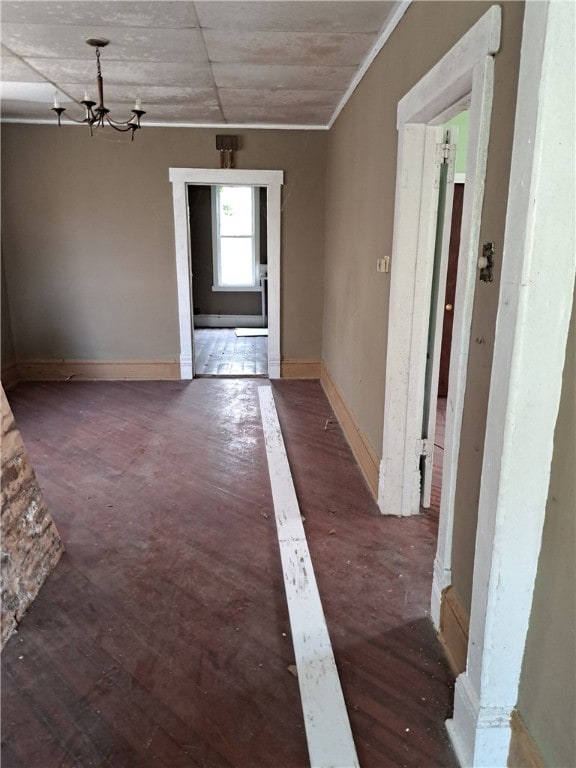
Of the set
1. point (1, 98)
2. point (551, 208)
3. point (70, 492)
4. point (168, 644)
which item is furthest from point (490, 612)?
point (1, 98)

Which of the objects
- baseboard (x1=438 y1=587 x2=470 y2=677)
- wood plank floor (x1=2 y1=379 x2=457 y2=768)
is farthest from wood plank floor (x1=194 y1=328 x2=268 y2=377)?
baseboard (x1=438 y1=587 x2=470 y2=677)

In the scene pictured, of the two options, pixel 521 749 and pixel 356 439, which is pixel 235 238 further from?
pixel 521 749

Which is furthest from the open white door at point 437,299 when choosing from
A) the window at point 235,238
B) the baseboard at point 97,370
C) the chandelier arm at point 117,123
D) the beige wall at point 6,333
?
the window at point 235,238

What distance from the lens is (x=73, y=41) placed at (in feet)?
10.7

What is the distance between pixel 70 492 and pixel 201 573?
1.31 metres

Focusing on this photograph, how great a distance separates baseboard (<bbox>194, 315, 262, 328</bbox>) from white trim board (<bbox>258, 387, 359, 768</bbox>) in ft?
22.3

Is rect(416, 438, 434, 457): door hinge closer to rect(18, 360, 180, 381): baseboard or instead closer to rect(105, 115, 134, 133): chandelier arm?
rect(105, 115, 134, 133): chandelier arm

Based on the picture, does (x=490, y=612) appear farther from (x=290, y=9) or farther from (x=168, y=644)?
(x=290, y=9)

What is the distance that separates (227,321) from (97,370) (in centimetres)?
411

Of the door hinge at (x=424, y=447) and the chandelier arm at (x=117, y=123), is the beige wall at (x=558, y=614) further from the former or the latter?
the chandelier arm at (x=117, y=123)

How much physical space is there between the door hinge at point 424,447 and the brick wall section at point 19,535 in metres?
2.03

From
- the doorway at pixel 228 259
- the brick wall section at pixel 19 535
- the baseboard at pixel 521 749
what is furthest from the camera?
the doorway at pixel 228 259

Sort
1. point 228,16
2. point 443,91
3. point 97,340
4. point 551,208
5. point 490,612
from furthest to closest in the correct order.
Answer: point 97,340 → point 228,16 → point 443,91 → point 490,612 → point 551,208

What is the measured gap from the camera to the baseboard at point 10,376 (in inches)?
226
